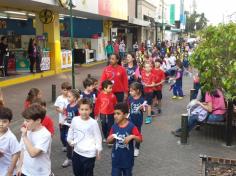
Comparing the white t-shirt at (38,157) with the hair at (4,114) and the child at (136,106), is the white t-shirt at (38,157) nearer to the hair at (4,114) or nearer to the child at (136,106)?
the hair at (4,114)

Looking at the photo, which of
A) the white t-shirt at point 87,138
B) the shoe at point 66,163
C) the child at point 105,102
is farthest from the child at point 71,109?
the white t-shirt at point 87,138

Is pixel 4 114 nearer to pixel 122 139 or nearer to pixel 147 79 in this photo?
pixel 122 139

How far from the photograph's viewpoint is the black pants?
195 inches

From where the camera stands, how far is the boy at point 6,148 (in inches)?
162

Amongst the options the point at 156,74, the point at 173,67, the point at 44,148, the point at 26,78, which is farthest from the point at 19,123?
the point at 173,67

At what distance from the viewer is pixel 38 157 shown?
4.17m

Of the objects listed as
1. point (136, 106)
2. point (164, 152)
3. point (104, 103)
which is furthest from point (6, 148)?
point (164, 152)

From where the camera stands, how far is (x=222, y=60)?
6.59 metres

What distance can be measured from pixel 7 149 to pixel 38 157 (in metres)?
0.35

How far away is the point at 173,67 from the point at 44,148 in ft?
47.5

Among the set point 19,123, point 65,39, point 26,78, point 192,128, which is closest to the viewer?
point 192,128

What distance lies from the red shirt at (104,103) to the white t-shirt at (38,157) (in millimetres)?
3160

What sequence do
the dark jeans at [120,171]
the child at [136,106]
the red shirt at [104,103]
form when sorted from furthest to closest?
1. the red shirt at [104,103]
2. the child at [136,106]
3. the dark jeans at [120,171]

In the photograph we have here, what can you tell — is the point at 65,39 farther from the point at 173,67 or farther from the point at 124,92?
the point at 124,92
